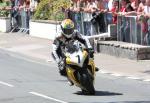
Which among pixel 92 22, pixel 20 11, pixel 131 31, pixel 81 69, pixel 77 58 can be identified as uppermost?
pixel 20 11

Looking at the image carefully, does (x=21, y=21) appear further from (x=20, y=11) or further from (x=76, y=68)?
(x=76, y=68)

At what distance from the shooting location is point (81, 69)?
593 inches

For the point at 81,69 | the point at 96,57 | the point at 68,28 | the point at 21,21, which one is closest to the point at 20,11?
the point at 21,21

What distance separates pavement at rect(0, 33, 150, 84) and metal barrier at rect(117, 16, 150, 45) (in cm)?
104

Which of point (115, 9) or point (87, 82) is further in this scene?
point (115, 9)

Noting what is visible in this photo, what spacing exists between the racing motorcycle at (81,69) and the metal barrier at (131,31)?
723 cm

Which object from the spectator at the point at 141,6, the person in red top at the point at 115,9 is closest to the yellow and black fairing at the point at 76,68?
the spectator at the point at 141,6

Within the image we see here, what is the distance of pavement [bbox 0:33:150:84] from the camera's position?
19.2 m

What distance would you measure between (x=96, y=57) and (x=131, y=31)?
63.7 inches

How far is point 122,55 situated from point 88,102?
28.8ft

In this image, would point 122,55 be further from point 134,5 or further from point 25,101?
point 25,101

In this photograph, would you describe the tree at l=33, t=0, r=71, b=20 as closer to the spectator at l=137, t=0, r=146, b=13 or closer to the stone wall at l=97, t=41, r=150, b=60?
the stone wall at l=97, t=41, r=150, b=60

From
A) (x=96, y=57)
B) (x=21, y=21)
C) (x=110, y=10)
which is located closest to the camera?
(x=96, y=57)

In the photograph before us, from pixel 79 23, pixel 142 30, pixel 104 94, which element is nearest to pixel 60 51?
pixel 104 94
